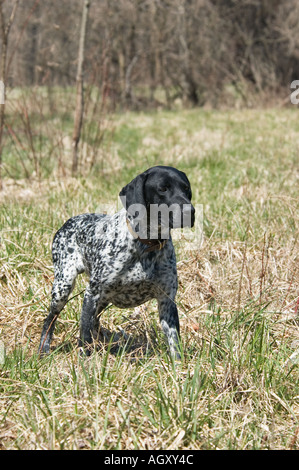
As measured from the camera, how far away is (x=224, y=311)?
3.53 metres

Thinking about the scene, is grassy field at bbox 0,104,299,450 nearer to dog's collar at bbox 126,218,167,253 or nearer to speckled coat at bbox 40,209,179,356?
speckled coat at bbox 40,209,179,356

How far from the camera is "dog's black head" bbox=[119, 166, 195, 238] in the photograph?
2.77 meters

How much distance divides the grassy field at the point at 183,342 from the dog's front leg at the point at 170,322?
0.09m

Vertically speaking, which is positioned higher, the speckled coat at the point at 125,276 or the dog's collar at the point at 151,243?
the dog's collar at the point at 151,243

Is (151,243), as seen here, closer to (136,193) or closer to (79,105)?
(136,193)

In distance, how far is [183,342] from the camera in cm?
331

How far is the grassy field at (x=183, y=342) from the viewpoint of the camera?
251cm

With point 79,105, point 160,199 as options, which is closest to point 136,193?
point 160,199

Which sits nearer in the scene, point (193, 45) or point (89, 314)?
point (89, 314)

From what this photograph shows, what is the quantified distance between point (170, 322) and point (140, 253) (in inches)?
17.2

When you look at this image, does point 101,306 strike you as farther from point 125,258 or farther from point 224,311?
point 224,311

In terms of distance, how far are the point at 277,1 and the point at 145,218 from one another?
800 inches

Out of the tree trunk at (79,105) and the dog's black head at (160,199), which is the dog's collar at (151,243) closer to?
the dog's black head at (160,199)

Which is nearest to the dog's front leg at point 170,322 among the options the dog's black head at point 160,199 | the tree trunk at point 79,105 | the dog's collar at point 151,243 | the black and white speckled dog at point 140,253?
the black and white speckled dog at point 140,253
